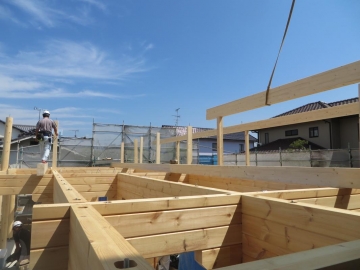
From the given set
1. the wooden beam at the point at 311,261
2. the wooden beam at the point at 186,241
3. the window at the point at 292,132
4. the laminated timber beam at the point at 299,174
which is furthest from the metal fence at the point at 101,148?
the wooden beam at the point at 311,261

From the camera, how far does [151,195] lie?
2.79 m

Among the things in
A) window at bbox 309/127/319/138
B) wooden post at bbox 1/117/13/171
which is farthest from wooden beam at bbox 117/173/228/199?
window at bbox 309/127/319/138

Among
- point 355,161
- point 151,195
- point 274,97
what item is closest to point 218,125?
point 274,97

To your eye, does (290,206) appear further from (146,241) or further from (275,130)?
(275,130)

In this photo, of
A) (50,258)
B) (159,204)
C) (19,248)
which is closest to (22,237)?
(19,248)

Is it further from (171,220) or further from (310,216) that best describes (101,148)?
(310,216)

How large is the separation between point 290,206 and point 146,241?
0.81m

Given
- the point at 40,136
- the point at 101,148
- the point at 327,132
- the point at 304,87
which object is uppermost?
the point at 327,132

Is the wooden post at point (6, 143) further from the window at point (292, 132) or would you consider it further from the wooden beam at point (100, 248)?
the window at point (292, 132)

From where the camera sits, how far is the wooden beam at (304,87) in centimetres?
217

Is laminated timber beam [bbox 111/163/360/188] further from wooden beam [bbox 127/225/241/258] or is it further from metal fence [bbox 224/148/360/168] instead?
metal fence [bbox 224/148/360/168]

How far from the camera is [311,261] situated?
56 centimetres

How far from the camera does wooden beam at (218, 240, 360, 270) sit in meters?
0.54

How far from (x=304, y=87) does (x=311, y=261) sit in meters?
2.42
